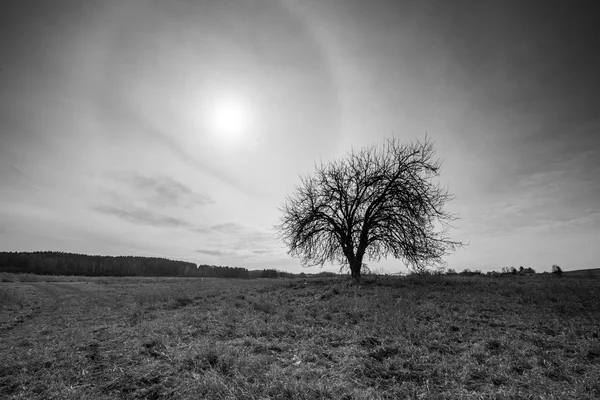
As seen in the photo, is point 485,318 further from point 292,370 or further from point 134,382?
point 134,382

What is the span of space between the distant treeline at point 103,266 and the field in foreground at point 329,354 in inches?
4527

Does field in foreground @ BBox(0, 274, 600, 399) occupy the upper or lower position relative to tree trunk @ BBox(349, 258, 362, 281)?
lower

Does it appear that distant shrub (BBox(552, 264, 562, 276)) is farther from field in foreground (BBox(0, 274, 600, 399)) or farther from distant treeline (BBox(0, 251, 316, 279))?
distant treeline (BBox(0, 251, 316, 279))

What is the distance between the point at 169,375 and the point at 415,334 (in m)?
6.20

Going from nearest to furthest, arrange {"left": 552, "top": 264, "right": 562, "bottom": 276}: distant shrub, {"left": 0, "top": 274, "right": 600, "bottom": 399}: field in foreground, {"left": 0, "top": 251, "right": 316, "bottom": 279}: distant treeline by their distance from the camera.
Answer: {"left": 0, "top": 274, "right": 600, "bottom": 399}: field in foreground < {"left": 552, "top": 264, "right": 562, "bottom": 276}: distant shrub < {"left": 0, "top": 251, "right": 316, "bottom": 279}: distant treeline

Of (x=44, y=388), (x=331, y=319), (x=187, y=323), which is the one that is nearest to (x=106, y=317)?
(x=187, y=323)

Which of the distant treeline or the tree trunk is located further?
the distant treeline

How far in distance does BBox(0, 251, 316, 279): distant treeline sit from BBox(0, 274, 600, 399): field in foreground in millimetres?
114977

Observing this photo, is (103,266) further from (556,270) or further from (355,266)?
(556,270)

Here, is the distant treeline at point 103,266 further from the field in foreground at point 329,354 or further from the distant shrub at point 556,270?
the field in foreground at point 329,354

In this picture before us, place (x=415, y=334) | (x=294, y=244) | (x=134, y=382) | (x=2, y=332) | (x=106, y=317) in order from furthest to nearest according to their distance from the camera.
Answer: (x=294, y=244) → (x=106, y=317) → (x=2, y=332) → (x=415, y=334) → (x=134, y=382)

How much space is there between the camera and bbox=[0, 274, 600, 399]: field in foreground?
16.6 feet

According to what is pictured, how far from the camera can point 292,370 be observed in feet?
19.2

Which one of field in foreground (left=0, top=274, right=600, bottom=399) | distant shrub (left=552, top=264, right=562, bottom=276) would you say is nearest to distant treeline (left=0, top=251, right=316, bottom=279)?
distant shrub (left=552, top=264, right=562, bottom=276)
